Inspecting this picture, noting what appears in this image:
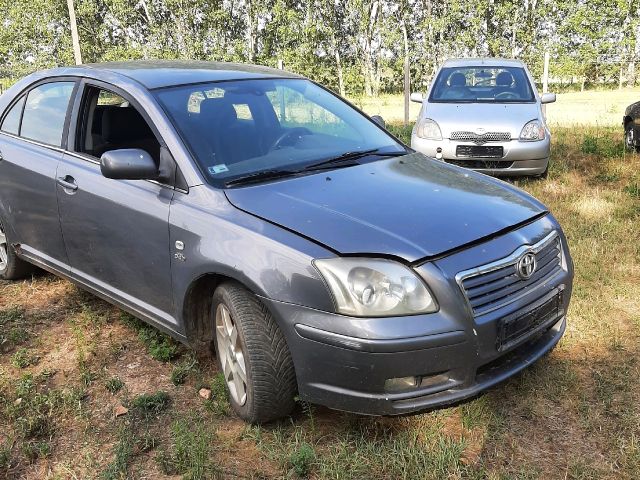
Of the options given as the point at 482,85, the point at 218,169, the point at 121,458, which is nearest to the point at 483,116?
the point at 482,85

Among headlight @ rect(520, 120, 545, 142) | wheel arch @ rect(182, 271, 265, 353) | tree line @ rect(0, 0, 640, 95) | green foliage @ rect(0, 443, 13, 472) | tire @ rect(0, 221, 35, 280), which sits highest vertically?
tree line @ rect(0, 0, 640, 95)

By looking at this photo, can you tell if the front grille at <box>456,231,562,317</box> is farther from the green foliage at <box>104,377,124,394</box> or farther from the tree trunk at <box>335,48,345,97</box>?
the tree trunk at <box>335,48,345,97</box>

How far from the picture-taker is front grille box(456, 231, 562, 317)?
2420 mm

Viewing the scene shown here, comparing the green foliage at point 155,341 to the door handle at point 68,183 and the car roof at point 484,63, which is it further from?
the car roof at point 484,63

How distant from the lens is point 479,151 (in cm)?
693

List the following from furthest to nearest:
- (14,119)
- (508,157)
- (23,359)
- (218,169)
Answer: (508,157), (14,119), (23,359), (218,169)

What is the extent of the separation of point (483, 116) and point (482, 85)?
1.18 metres

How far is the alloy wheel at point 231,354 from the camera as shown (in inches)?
110

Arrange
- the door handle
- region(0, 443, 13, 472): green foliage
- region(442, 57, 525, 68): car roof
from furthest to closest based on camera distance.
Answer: region(442, 57, 525, 68): car roof < the door handle < region(0, 443, 13, 472): green foliage

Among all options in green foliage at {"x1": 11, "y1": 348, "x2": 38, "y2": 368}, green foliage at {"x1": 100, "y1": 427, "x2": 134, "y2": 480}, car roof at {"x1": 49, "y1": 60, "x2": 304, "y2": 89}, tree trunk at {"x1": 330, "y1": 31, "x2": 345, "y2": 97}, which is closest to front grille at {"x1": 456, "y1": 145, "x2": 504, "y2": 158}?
car roof at {"x1": 49, "y1": 60, "x2": 304, "y2": 89}

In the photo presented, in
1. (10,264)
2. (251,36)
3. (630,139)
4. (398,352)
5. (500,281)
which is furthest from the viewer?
(251,36)

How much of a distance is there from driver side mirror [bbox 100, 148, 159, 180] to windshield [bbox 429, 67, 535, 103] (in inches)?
223

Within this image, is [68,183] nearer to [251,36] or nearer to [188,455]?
[188,455]

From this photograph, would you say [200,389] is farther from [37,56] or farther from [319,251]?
[37,56]
